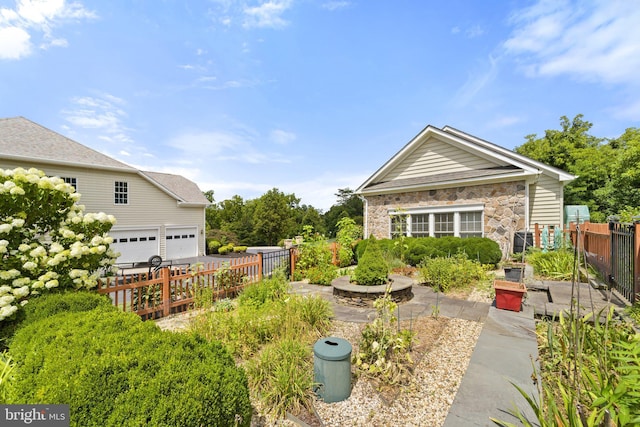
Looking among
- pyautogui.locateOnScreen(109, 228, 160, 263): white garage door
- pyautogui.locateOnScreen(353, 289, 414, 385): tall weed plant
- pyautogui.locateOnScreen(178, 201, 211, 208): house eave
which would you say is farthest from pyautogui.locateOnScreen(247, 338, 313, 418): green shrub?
pyautogui.locateOnScreen(178, 201, 211, 208): house eave

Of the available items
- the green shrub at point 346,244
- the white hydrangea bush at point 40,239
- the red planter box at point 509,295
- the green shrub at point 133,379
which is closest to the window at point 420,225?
the green shrub at point 346,244

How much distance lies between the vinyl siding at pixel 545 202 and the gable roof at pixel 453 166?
0.43 metres

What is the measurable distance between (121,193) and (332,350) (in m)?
18.2

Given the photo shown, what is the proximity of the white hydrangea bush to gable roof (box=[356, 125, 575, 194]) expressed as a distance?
10.8 meters

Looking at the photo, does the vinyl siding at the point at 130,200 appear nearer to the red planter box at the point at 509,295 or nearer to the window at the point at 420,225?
the window at the point at 420,225

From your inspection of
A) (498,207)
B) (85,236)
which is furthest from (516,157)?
(85,236)

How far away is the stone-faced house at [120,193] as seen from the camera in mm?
12875

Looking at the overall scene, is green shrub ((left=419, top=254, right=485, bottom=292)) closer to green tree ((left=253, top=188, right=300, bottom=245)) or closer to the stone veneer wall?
the stone veneer wall

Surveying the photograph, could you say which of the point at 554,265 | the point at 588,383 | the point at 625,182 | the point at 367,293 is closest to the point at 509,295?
the point at 588,383

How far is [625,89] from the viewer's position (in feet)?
40.5

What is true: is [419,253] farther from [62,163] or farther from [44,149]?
[44,149]

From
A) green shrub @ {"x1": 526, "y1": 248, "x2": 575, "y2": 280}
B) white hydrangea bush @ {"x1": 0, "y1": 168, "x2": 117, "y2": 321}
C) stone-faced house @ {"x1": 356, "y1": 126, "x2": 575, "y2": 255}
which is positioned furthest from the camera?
stone-faced house @ {"x1": 356, "y1": 126, "x2": 575, "y2": 255}

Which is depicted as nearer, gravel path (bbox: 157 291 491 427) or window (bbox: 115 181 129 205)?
gravel path (bbox: 157 291 491 427)

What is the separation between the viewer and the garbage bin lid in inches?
101
